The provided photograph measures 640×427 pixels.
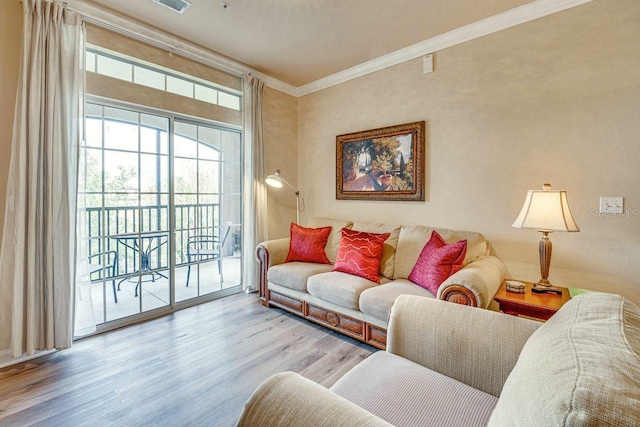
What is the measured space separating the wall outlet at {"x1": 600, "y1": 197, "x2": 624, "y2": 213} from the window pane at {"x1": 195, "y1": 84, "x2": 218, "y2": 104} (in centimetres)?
377

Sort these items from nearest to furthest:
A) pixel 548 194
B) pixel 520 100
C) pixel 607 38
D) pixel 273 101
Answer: pixel 548 194
pixel 607 38
pixel 520 100
pixel 273 101

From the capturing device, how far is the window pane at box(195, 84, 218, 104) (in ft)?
11.0

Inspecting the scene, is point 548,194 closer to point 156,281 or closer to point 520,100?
point 520,100

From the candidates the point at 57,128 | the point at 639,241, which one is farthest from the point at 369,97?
the point at 57,128

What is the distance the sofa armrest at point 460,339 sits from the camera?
125cm

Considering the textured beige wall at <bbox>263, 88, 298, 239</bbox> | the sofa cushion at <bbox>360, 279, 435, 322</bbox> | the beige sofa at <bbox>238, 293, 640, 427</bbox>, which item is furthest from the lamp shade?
the textured beige wall at <bbox>263, 88, 298, 239</bbox>

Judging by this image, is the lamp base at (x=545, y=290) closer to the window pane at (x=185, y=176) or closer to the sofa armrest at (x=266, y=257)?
the sofa armrest at (x=266, y=257)

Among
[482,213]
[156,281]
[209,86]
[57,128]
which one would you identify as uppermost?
[209,86]

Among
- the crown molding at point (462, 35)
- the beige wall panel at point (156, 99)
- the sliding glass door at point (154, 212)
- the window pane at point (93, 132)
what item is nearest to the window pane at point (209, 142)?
the sliding glass door at point (154, 212)

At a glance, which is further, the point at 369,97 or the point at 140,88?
the point at 369,97

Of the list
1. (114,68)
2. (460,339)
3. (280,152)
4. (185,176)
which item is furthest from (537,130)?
(114,68)

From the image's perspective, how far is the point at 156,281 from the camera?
316cm

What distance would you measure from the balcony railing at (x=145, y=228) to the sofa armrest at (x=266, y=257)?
2.22ft

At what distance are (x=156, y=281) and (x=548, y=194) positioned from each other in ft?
11.7
